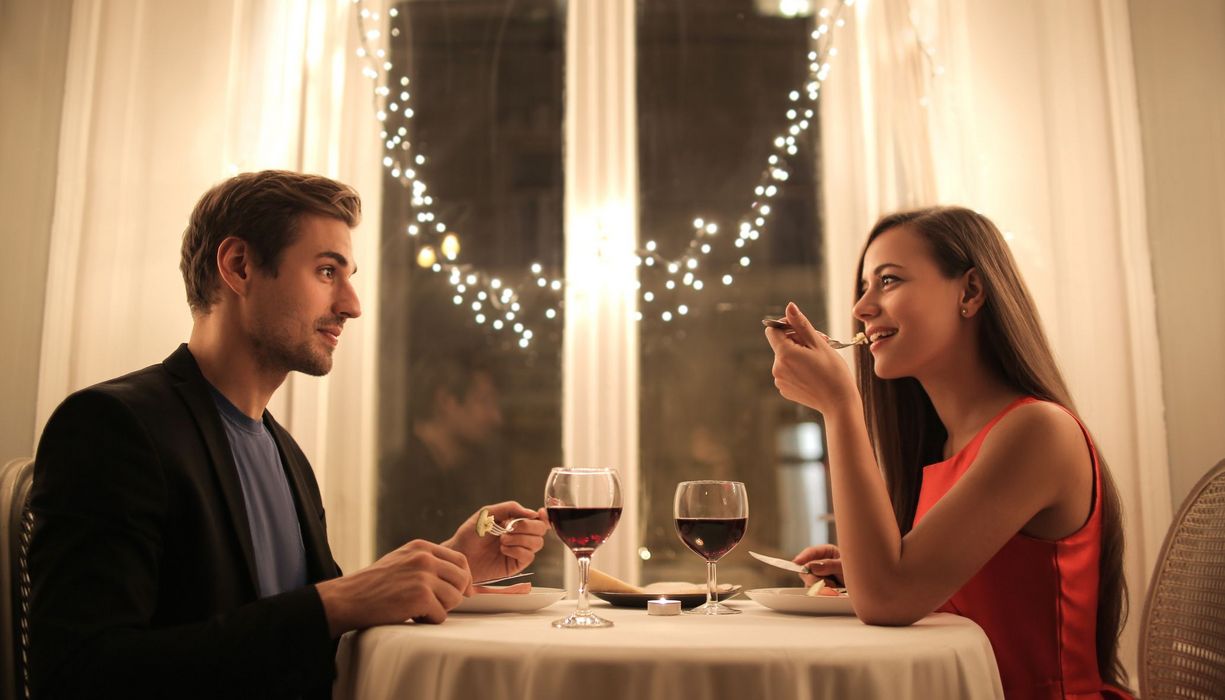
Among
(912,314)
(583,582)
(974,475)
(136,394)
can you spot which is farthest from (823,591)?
(136,394)

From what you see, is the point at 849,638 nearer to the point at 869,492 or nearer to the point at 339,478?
the point at 869,492

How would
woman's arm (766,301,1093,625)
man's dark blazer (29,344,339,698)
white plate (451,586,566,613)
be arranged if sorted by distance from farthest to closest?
white plate (451,586,566,613), woman's arm (766,301,1093,625), man's dark blazer (29,344,339,698)

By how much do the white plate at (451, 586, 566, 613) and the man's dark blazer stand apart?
197mm

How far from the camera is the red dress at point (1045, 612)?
1.35 meters

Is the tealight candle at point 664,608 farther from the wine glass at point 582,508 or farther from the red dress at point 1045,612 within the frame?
the red dress at point 1045,612

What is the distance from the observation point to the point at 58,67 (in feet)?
9.77

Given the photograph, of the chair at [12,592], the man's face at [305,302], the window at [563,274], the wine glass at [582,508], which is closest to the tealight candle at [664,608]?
the wine glass at [582,508]

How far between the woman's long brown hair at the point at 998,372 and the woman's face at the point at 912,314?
0.03 m

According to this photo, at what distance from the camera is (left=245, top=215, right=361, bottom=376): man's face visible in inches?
62.4

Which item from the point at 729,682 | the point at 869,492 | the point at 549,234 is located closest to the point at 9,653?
the point at 729,682

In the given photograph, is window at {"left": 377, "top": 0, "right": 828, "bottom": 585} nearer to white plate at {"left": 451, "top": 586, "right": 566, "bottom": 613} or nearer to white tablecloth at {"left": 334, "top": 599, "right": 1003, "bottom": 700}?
white plate at {"left": 451, "top": 586, "right": 566, "bottom": 613}

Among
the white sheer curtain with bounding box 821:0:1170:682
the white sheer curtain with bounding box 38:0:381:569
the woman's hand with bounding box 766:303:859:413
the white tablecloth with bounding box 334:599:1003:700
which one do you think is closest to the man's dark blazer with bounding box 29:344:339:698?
the white tablecloth with bounding box 334:599:1003:700

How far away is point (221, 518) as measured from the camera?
4.35 ft

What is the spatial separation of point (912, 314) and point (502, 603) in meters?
0.85
